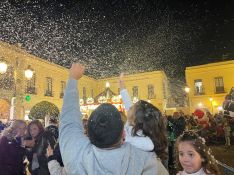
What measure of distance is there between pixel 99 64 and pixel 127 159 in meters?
41.1

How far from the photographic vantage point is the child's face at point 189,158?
2.76 meters

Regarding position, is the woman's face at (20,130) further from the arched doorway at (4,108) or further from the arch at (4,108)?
the arched doorway at (4,108)

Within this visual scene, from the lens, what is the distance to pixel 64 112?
1.58 metres

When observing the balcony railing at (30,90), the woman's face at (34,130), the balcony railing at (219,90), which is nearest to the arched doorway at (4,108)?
the balcony railing at (30,90)

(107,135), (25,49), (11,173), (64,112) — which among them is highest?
(25,49)

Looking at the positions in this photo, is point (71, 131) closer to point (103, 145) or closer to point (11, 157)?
point (103, 145)

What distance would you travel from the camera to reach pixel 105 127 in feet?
4.90

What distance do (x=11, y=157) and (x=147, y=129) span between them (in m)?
2.62

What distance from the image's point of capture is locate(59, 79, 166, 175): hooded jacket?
4.75 ft

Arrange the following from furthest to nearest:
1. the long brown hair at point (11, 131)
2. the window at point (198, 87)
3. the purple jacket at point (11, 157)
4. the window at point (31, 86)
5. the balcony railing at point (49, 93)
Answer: the window at point (198, 87), the balcony railing at point (49, 93), the window at point (31, 86), the long brown hair at point (11, 131), the purple jacket at point (11, 157)

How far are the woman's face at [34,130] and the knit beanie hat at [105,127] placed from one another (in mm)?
3167

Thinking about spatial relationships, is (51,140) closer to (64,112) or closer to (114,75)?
(64,112)

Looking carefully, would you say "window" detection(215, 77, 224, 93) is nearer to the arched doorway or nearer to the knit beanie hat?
the arched doorway

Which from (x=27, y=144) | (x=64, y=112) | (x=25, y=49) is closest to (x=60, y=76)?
(x=25, y=49)
